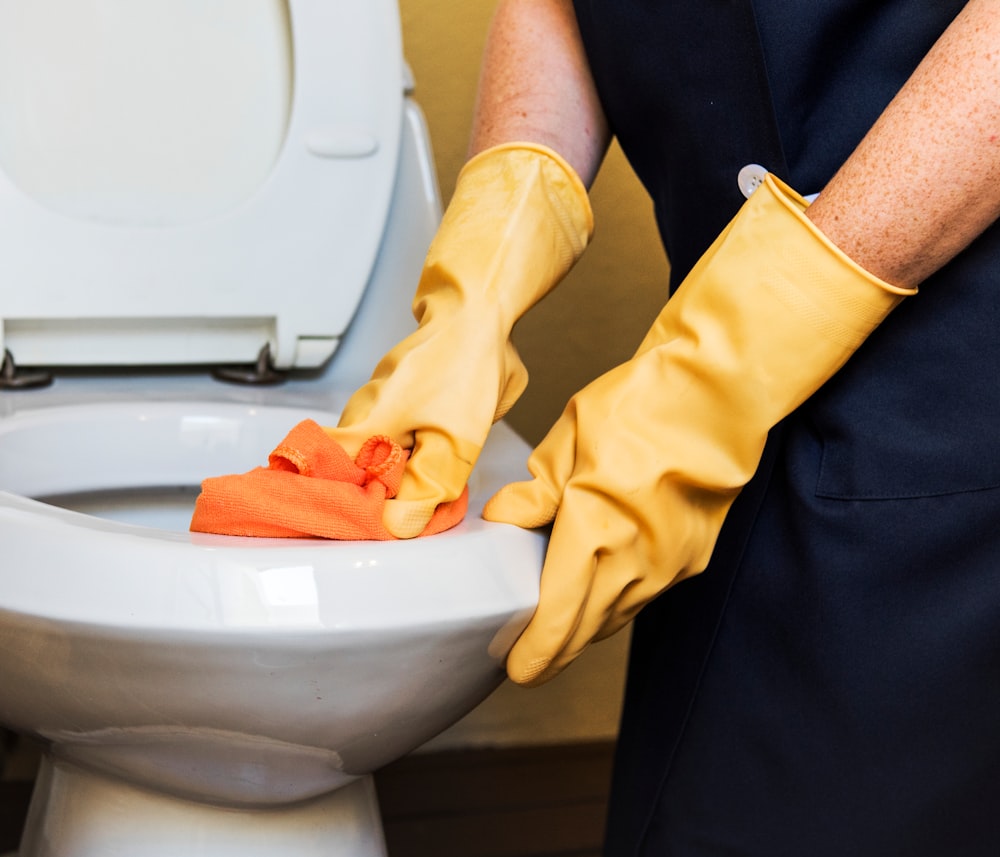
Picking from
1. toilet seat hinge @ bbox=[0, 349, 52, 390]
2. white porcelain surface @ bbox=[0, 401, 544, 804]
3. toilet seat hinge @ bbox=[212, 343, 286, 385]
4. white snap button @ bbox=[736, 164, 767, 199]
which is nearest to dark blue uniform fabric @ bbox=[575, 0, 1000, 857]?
white snap button @ bbox=[736, 164, 767, 199]

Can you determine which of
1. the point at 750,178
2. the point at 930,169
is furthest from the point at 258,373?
the point at 930,169

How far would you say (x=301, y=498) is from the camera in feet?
1.63

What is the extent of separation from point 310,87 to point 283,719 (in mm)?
507

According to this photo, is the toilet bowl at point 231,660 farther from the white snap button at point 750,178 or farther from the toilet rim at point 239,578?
the white snap button at point 750,178

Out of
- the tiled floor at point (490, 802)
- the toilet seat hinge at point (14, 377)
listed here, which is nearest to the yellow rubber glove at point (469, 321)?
the toilet seat hinge at point (14, 377)

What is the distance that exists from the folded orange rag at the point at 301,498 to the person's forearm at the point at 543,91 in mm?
261

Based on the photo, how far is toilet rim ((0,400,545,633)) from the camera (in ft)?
1.43

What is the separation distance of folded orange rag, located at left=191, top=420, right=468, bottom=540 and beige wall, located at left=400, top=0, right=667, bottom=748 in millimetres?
609

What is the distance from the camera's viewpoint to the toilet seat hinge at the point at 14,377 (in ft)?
2.53

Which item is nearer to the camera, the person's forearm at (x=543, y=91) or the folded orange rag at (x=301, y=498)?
the folded orange rag at (x=301, y=498)

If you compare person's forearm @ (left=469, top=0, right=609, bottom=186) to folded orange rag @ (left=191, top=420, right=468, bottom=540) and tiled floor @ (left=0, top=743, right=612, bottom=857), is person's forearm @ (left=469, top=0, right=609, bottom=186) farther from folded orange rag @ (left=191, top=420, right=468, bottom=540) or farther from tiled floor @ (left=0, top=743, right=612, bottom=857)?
tiled floor @ (left=0, top=743, right=612, bottom=857)

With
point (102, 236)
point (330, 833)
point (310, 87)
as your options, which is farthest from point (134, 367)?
point (330, 833)

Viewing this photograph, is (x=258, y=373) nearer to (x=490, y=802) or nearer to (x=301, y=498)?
(x=301, y=498)

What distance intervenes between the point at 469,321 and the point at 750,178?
0.54 ft
